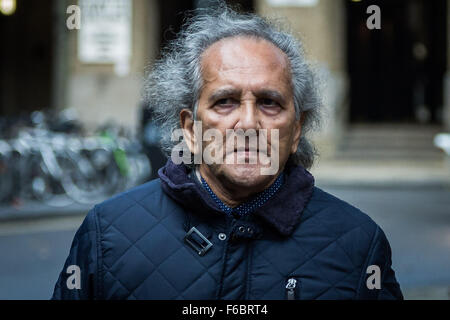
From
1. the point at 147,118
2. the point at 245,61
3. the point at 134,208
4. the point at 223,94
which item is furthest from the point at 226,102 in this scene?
the point at 147,118

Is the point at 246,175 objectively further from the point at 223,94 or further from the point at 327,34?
the point at 327,34

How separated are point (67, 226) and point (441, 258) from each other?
15.6ft


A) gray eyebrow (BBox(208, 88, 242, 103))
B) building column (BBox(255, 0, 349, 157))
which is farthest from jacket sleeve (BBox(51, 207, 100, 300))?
building column (BBox(255, 0, 349, 157))

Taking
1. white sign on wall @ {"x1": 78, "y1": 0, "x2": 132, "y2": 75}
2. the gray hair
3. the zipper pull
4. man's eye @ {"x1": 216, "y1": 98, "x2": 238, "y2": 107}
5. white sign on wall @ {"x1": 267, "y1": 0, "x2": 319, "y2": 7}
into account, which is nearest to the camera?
the zipper pull

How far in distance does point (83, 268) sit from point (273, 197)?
22.9 inches

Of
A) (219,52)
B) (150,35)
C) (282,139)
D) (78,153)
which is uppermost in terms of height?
(150,35)

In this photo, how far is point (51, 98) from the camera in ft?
80.1

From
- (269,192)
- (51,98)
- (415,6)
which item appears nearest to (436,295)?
(269,192)

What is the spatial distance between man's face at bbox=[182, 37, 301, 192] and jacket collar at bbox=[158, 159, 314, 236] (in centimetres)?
6

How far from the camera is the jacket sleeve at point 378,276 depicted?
6.77 feet

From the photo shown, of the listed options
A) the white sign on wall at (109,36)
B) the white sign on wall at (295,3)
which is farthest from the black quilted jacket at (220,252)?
the white sign on wall at (295,3)

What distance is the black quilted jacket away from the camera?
2.02 metres

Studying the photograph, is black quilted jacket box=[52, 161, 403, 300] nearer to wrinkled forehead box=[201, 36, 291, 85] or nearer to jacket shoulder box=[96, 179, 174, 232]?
jacket shoulder box=[96, 179, 174, 232]

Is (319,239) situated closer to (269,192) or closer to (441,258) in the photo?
(269,192)
